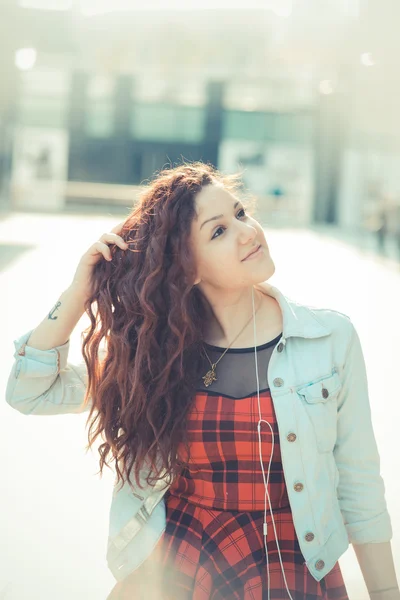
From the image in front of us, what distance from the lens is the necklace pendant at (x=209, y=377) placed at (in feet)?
6.24

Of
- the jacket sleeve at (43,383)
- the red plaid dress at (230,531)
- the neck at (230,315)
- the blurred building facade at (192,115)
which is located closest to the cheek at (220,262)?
the neck at (230,315)

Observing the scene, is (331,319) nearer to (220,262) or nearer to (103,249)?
(220,262)

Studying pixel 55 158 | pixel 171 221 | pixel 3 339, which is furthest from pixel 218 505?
pixel 55 158

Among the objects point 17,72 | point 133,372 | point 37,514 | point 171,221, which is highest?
point 17,72

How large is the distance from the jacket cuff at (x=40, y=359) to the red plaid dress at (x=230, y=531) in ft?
1.37

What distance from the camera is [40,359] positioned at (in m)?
1.99

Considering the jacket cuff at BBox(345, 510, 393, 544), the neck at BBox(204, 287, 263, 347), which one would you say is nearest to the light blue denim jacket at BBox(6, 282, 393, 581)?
the jacket cuff at BBox(345, 510, 393, 544)

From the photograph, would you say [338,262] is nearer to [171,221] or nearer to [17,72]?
[171,221]

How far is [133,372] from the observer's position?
1927 millimetres

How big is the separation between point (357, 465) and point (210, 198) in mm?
789

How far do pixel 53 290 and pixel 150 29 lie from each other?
21.3 metres

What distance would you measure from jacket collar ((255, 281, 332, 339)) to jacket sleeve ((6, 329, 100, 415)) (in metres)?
0.62

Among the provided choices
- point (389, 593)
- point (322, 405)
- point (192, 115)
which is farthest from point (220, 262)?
point (192, 115)

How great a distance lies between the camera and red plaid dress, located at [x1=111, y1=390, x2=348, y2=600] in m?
1.79
